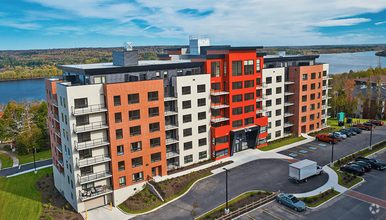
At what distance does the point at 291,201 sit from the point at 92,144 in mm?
27147

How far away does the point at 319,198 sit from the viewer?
115 ft

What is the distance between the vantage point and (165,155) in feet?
136

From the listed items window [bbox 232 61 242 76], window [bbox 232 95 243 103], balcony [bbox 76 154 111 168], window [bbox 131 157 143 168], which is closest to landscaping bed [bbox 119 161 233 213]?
window [bbox 131 157 143 168]

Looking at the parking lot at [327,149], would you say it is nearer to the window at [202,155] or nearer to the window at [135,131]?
the window at [202,155]

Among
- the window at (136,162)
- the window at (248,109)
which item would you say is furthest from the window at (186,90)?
the window at (248,109)

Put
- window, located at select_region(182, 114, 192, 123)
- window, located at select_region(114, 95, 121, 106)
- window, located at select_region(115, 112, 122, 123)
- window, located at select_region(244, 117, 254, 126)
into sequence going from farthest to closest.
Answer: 1. window, located at select_region(244, 117, 254, 126)
2. window, located at select_region(182, 114, 192, 123)
3. window, located at select_region(115, 112, 122, 123)
4. window, located at select_region(114, 95, 121, 106)

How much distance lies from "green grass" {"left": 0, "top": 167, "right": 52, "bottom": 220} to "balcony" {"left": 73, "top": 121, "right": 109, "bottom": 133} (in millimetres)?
13854

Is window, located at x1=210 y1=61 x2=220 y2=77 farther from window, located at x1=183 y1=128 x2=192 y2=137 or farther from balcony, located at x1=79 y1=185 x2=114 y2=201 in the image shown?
balcony, located at x1=79 y1=185 x2=114 y2=201

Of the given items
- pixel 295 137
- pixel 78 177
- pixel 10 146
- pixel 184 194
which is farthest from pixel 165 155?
pixel 10 146

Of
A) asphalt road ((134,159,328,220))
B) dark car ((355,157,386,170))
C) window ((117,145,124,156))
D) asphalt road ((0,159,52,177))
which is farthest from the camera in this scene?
asphalt road ((0,159,52,177))

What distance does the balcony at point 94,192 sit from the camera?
34562 mm

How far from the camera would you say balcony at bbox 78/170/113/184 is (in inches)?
1363

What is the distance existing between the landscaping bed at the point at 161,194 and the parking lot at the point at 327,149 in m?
21.9

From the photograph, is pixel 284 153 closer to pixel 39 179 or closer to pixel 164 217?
pixel 164 217
